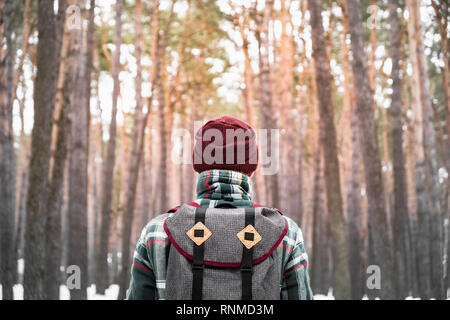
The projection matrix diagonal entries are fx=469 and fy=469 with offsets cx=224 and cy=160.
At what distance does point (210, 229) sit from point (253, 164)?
1.06ft

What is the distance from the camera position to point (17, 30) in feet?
38.3

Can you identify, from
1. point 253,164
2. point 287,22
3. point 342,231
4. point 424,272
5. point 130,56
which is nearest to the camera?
point 253,164

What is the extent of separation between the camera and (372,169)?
24.1ft

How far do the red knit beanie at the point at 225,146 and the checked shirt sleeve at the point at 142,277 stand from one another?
1.16ft

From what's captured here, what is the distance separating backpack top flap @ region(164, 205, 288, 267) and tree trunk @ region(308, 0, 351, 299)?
6991 millimetres

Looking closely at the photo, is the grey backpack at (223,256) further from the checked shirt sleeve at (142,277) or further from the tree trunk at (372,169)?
the tree trunk at (372,169)

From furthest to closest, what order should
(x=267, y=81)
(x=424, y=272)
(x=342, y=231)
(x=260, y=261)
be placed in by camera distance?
(x=267, y=81) → (x=424, y=272) → (x=342, y=231) → (x=260, y=261)

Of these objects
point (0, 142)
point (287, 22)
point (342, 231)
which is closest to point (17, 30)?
point (0, 142)

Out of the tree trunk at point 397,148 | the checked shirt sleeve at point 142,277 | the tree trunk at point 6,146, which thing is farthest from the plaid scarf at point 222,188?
the tree trunk at point 397,148

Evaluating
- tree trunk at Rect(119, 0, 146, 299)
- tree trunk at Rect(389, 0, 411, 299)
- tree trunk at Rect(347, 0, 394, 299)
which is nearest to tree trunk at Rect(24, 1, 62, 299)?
tree trunk at Rect(119, 0, 146, 299)

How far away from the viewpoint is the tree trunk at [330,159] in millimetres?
8414

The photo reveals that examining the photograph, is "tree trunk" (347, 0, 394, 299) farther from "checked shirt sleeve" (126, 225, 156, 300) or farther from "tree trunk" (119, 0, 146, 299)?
"checked shirt sleeve" (126, 225, 156, 300)
